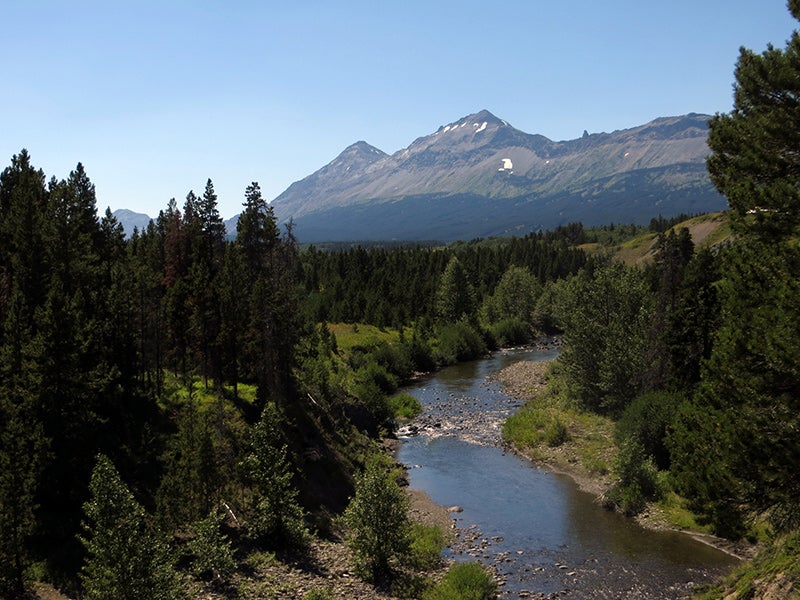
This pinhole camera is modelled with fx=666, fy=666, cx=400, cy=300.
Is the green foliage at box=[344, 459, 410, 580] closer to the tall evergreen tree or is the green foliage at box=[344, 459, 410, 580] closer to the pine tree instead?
the pine tree

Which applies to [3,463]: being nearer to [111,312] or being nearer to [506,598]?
[111,312]

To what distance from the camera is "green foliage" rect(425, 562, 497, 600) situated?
29141 millimetres

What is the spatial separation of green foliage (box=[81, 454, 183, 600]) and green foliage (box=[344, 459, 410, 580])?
9.80m

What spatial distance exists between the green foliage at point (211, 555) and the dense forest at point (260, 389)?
0.09m

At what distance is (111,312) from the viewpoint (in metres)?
42.0

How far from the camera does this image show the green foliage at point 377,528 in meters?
31.8

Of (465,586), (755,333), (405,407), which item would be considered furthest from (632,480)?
(405,407)

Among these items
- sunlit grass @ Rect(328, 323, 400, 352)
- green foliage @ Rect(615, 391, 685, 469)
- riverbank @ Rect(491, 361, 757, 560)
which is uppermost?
sunlit grass @ Rect(328, 323, 400, 352)

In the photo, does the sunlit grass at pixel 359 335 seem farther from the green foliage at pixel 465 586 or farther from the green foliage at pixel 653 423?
the green foliage at pixel 465 586

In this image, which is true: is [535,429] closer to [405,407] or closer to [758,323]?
[405,407]

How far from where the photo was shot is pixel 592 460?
4903 centimetres

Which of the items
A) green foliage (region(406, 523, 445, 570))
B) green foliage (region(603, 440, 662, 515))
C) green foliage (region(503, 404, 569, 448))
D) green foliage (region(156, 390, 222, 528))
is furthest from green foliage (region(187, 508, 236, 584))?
green foliage (region(503, 404, 569, 448))

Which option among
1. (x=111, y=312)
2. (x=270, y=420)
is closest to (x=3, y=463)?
(x=270, y=420)

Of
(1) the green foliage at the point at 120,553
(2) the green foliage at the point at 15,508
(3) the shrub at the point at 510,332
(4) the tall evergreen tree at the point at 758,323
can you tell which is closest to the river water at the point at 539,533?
(4) the tall evergreen tree at the point at 758,323
